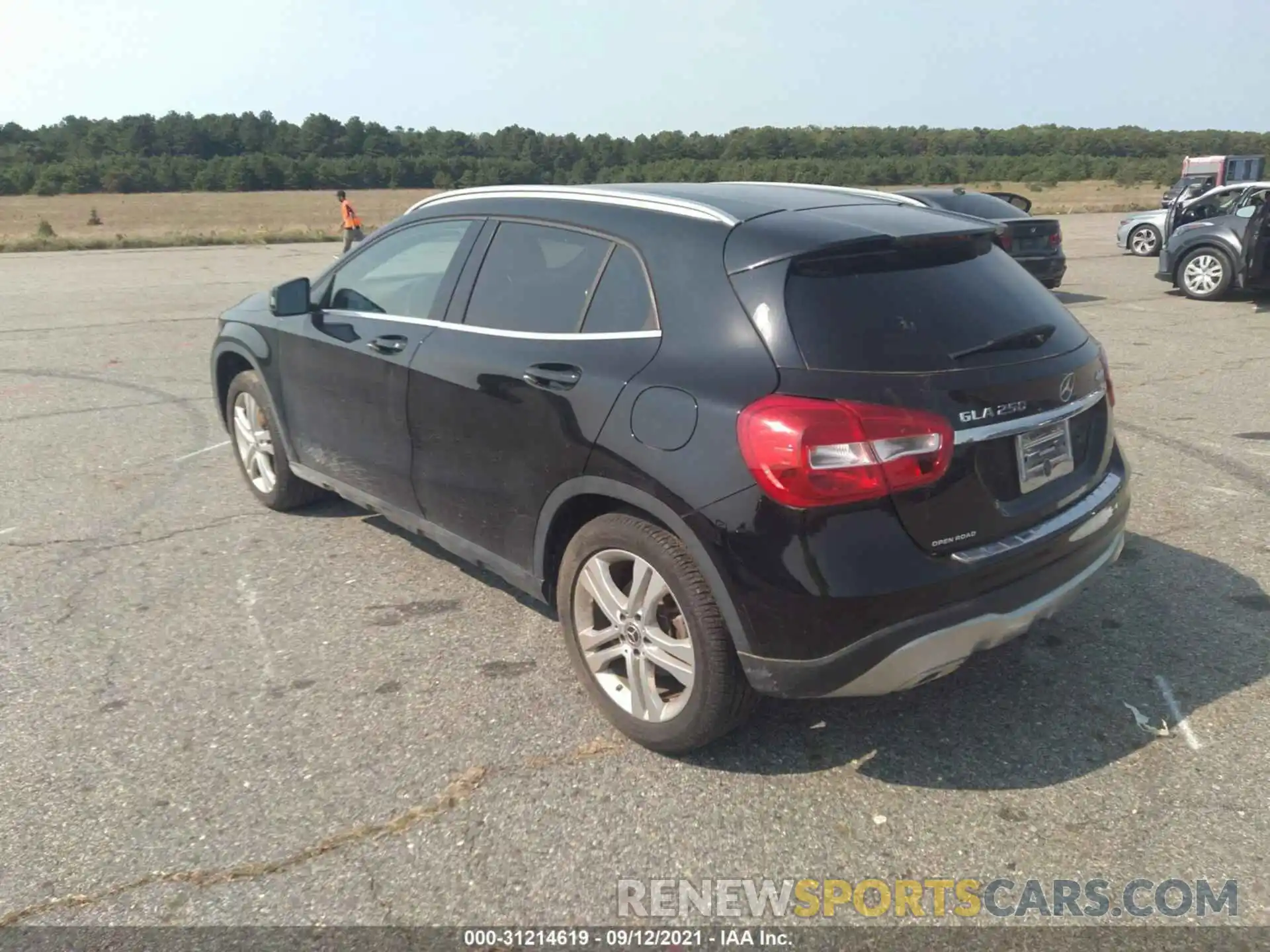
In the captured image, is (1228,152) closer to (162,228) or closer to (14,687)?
(162,228)

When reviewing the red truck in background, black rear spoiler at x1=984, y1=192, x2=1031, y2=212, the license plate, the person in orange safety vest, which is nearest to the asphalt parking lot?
the license plate

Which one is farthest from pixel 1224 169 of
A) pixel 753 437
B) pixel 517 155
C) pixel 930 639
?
pixel 517 155

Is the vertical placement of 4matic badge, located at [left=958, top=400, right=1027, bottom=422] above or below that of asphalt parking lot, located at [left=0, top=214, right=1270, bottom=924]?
above

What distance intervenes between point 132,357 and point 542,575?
850 cm

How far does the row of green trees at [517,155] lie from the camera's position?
59938 millimetres

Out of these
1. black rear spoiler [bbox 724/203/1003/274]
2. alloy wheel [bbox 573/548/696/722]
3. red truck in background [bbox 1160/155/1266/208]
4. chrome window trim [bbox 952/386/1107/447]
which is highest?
→ red truck in background [bbox 1160/155/1266/208]

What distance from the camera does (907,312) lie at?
9.71 ft

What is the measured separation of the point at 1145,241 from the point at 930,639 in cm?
2094

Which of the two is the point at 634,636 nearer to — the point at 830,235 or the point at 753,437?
the point at 753,437

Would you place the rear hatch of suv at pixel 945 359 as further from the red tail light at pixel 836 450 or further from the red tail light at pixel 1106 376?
the red tail light at pixel 1106 376

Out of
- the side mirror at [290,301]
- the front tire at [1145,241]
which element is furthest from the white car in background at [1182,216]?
the side mirror at [290,301]

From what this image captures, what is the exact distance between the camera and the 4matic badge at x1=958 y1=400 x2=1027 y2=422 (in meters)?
2.82

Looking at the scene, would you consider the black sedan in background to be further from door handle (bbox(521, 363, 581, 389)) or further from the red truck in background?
the red truck in background

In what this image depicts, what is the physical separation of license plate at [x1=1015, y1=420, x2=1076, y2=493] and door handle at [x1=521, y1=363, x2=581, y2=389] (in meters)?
1.35
